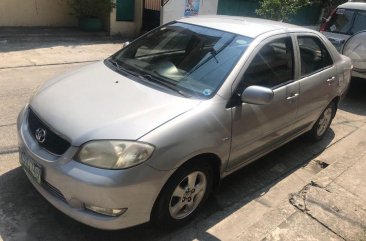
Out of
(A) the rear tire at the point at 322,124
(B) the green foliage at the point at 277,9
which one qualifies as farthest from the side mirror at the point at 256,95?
(B) the green foliage at the point at 277,9

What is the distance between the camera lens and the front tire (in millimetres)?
3098

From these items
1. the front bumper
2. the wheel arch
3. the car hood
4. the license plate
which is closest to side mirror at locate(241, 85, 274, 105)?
the car hood

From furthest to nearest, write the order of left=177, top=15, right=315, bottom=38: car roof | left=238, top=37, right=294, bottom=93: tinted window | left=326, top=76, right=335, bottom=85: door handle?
left=326, top=76, right=335, bottom=85: door handle < left=177, top=15, right=315, bottom=38: car roof < left=238, top=37, right=294, bottom=93: tinted window

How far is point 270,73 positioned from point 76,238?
92.2 inches

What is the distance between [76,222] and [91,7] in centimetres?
881

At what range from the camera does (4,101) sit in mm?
5781

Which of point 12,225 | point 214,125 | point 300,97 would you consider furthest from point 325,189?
point 12,225

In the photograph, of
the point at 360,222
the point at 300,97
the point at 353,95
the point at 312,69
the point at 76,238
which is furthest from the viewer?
the point at 353,95

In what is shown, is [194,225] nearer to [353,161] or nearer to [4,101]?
[353,161]

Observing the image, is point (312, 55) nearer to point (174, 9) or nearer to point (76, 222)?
point (76, 222)

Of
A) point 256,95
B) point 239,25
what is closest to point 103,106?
point 256,95

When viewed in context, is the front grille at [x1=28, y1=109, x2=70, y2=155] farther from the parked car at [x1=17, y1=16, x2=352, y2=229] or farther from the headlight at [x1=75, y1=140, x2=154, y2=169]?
the headlight at [x1=75, y1=140, x2=154, y2=169]

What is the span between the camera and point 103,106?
3.22 metres

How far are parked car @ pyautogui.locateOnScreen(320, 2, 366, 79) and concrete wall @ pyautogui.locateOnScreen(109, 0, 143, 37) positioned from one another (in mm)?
5372
